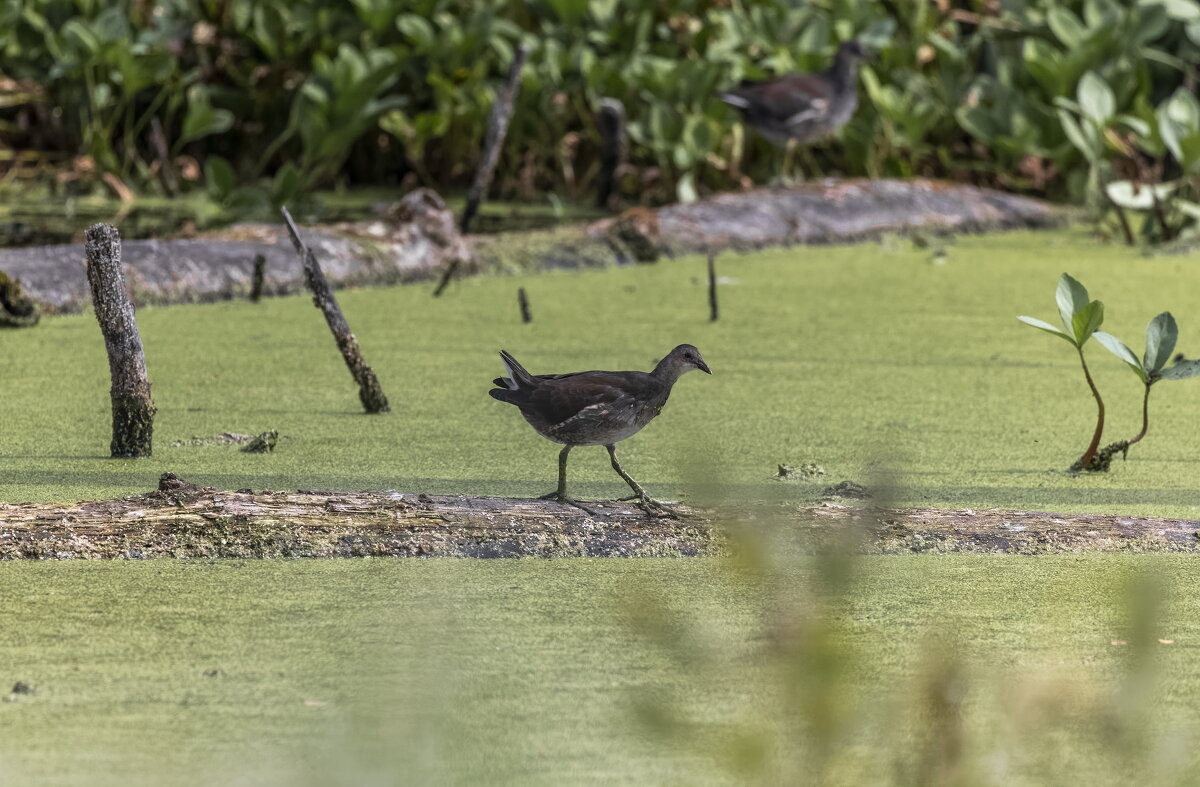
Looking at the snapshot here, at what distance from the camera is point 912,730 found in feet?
6.42

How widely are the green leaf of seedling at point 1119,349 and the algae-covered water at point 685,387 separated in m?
0.23

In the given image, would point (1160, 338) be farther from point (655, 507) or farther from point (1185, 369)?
point (655, 507)

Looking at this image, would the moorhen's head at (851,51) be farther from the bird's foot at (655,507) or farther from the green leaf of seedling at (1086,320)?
the bird's foot at (655,507)

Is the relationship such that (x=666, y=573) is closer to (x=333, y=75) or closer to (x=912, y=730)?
(x=912, y=730)

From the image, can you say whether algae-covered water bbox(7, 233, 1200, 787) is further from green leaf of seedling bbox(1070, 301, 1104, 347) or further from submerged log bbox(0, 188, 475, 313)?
submerged log bbox(0, 188, 475, 313)

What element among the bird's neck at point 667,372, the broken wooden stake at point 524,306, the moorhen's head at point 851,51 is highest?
the moorhen's head at point 851,51

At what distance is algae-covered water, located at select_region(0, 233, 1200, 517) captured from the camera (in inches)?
125

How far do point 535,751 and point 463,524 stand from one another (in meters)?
0.72

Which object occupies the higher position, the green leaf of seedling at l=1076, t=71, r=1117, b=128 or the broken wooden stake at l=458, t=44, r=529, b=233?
the green leaf of seedling at l=1076, t=71, r=1117, b=128

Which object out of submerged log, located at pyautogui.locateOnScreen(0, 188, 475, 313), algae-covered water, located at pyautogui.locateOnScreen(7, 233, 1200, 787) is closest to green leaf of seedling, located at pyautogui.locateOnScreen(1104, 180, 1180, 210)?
algae-covered water, located at pyautogui.locateOnScreen(7, 233, 1200, 787)

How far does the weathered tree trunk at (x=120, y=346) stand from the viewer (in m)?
3.20

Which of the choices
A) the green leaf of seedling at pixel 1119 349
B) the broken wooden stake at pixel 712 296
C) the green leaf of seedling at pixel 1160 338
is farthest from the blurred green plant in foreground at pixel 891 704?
the broken wooden stake at pixel 712 296

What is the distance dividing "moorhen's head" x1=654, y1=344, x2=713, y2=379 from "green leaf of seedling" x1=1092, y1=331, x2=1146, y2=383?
68cm

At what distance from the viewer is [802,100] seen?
6.62 meters
